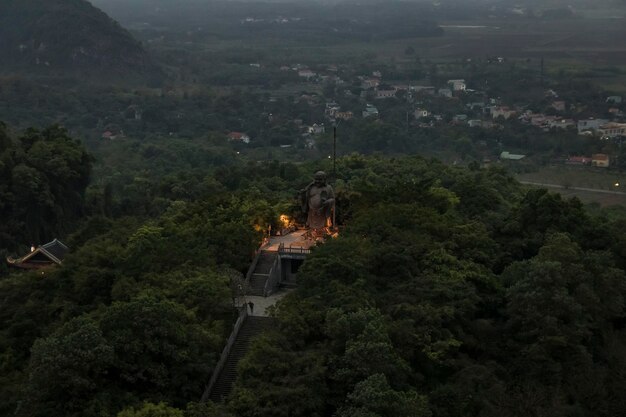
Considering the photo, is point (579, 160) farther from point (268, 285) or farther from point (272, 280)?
point (268, 285)

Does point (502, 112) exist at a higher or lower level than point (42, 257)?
lower

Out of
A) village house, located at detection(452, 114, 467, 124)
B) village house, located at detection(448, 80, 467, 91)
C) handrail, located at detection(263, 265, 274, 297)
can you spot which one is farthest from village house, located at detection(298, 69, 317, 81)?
handrail, located at detection(263, 265, 274, 297)

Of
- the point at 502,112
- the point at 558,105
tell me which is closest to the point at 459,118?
the point at 502,112

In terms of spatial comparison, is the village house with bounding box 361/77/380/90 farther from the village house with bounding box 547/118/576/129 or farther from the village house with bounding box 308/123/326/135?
the village house with bounding box 547/118/576/129

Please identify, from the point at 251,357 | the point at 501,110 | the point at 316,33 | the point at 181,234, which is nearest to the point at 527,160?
the point at 501,110

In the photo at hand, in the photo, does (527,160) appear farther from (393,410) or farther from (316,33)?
(316,33)

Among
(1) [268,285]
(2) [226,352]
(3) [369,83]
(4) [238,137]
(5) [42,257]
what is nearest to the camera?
(2) [226,352]
